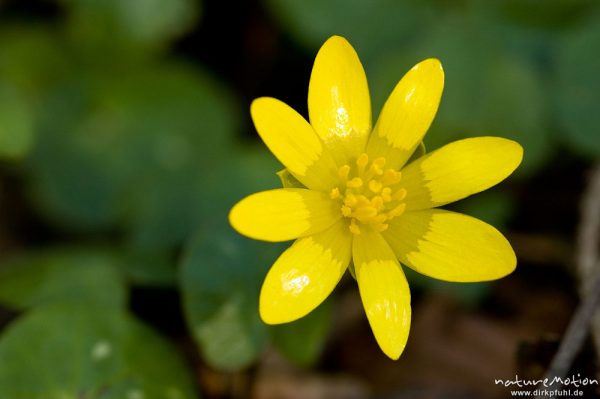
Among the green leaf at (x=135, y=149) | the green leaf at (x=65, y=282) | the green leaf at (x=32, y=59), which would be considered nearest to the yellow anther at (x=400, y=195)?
the green leaf at (x=65, y=282)

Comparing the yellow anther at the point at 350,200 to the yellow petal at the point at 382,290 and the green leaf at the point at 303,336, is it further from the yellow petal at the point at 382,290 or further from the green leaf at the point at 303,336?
the green leaf at the point at 303,336

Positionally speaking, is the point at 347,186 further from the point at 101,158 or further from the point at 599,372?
the point at 101,158

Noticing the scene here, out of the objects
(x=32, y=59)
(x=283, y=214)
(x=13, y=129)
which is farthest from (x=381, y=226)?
(x=32, y=59)

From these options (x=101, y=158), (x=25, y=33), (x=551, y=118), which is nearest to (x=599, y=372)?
(x=551, y=118)

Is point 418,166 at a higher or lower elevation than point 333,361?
higher

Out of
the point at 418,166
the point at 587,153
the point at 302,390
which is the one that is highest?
the point at 418,166

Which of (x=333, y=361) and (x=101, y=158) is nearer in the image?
(x=333, y=361)

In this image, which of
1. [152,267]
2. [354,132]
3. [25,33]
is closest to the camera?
[354,132]
